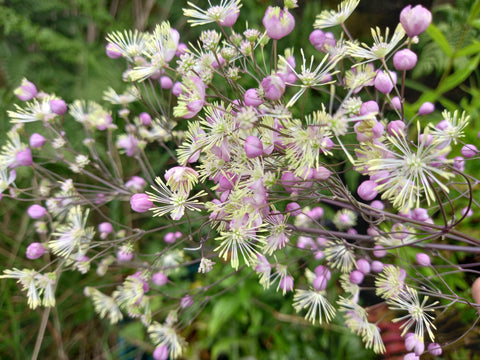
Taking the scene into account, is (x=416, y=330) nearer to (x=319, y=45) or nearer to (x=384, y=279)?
(x=384, y=279)

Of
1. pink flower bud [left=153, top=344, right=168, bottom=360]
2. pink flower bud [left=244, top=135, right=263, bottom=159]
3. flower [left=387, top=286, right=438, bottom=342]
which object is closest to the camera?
pink flower bud [left=244, top=135, right=263, bottom=159]

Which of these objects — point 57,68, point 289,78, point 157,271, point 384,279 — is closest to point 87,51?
point 57,68

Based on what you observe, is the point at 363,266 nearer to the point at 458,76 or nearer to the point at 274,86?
the point at 274,86

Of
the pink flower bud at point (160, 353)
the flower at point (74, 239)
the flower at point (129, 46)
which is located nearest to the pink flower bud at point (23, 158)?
the flower at point (74, 239)

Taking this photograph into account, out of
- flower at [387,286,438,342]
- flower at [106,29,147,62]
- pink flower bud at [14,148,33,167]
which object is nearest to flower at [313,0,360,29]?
flower at [106,29,147,62]

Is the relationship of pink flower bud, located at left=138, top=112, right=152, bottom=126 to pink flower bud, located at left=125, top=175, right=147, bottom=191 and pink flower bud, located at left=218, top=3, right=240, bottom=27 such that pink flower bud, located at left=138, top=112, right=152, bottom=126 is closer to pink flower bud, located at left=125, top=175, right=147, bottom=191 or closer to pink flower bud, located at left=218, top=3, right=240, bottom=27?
pink flower bud, located at left=125, top=175, right=147, bottom=191
